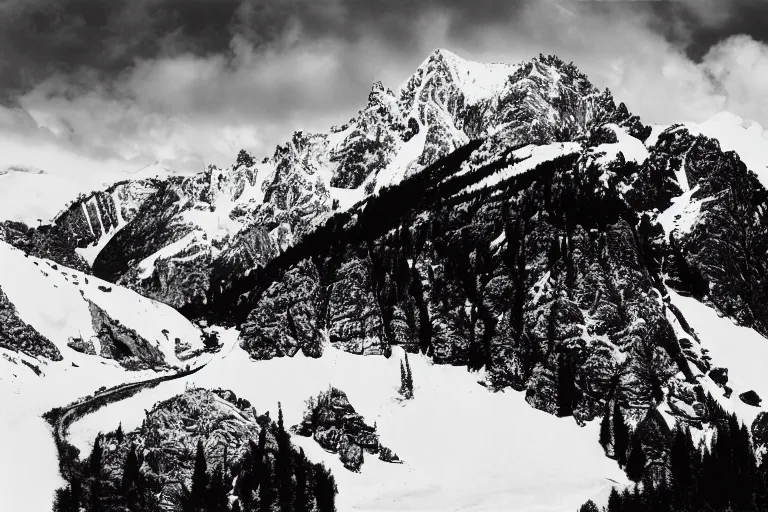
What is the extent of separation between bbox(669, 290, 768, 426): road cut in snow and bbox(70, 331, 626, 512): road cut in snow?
2635 centimetres

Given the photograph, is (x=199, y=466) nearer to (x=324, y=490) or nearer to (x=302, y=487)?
(x=302, y=487)

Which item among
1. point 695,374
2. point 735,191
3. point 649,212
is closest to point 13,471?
point 695,374

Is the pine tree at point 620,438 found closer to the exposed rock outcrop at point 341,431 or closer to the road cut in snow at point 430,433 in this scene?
the road cut in snow at point 430,433

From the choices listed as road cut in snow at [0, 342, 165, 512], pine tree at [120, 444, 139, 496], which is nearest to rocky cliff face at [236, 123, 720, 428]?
road cut in snow at [0, 342, 165, 512]

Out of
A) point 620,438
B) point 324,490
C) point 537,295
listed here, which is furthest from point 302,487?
point 537,295

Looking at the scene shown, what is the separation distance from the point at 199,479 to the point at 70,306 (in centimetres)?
5774

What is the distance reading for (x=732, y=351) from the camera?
16012cm

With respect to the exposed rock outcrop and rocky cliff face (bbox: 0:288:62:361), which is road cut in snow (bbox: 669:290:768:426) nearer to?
the exposed rock outcrop

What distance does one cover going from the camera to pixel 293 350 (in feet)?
565

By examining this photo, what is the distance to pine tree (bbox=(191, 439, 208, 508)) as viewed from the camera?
123 m

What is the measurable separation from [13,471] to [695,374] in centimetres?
11616

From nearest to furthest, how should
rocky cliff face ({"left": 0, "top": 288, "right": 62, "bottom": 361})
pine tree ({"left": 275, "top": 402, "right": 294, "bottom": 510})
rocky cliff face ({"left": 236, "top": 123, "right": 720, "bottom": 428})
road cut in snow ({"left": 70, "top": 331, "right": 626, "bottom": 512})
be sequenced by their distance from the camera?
pine tree ({"left": 275, "top": 402, "right": 294, "bottom": 510}) → road cut in snow ({"left": 70, "top": 331, "right": 626, "bottom": 512}) → rocky cliff face ({"left": 0, "top": 288, "right": 62, "bottom": 361}) → rocky cliff face ({"left": 236, "top": 123, "right": 720, "bottom": 428})

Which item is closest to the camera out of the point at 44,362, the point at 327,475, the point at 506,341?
the point at 327,475

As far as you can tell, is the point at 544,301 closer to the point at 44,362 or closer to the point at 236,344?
the point at 236,344
